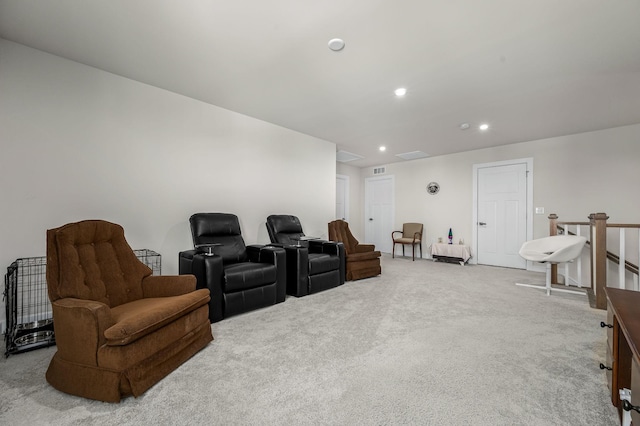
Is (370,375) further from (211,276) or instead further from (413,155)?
(413,155)

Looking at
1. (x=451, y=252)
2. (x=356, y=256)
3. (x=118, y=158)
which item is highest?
(x=118, y=158)

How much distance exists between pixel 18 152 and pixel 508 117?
5625 millimetres

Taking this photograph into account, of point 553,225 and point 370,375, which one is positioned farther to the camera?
point 553,225

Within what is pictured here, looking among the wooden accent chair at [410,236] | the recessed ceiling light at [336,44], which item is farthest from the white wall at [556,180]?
the recessed ceiling light at [336,44]

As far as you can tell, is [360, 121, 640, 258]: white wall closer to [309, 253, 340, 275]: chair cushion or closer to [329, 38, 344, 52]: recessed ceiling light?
[309, 253, 340, 275]: chair cushion

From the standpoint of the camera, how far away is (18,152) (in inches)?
90.7

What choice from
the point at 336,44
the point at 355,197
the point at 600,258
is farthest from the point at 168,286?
the point at 355,197

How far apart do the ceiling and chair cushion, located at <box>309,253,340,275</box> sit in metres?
2.05

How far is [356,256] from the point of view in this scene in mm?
4195

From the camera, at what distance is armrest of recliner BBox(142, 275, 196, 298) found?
6.74ft

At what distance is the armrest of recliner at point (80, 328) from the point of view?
4.71 ft

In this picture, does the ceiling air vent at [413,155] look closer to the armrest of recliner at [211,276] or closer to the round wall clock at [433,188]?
the round wall clock at [433,188]

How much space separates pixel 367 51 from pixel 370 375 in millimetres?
2567

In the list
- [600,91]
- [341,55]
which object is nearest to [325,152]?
[341,55]
